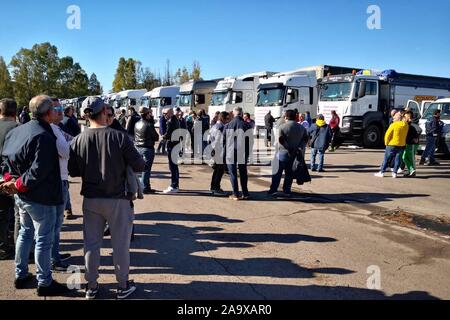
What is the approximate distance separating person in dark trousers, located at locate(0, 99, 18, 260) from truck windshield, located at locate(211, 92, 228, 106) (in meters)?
18.0

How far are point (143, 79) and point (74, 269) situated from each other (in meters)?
61.8

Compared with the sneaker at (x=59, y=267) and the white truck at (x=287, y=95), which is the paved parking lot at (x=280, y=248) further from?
the white truck at (x=287, y=95)

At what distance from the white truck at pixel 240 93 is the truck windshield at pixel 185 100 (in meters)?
4.89

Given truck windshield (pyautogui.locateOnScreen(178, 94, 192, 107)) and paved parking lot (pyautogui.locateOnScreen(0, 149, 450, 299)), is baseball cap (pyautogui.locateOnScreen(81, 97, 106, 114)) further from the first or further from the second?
truck windshield (pyautogui.locateOnScreen(178, 94, 192, 107))

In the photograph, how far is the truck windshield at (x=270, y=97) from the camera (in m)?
18.4

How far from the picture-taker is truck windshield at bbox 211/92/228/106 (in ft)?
72.5

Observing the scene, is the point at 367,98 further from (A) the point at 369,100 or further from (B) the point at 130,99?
(B) the point at 130,99

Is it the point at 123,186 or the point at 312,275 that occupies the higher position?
the point at 123,186

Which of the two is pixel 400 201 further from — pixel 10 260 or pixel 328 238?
pixel 10 260

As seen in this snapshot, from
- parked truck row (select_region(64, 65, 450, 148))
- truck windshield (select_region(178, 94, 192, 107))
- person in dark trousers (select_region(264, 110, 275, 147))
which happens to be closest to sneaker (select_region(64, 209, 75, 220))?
person in dark trousers (select_region(264, 110, 275, 147))

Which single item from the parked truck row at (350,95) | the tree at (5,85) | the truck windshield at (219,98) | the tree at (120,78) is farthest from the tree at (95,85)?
the parked truck row at (350,95)

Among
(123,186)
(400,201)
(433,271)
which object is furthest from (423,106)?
(123,186)

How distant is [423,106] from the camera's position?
16109mm
